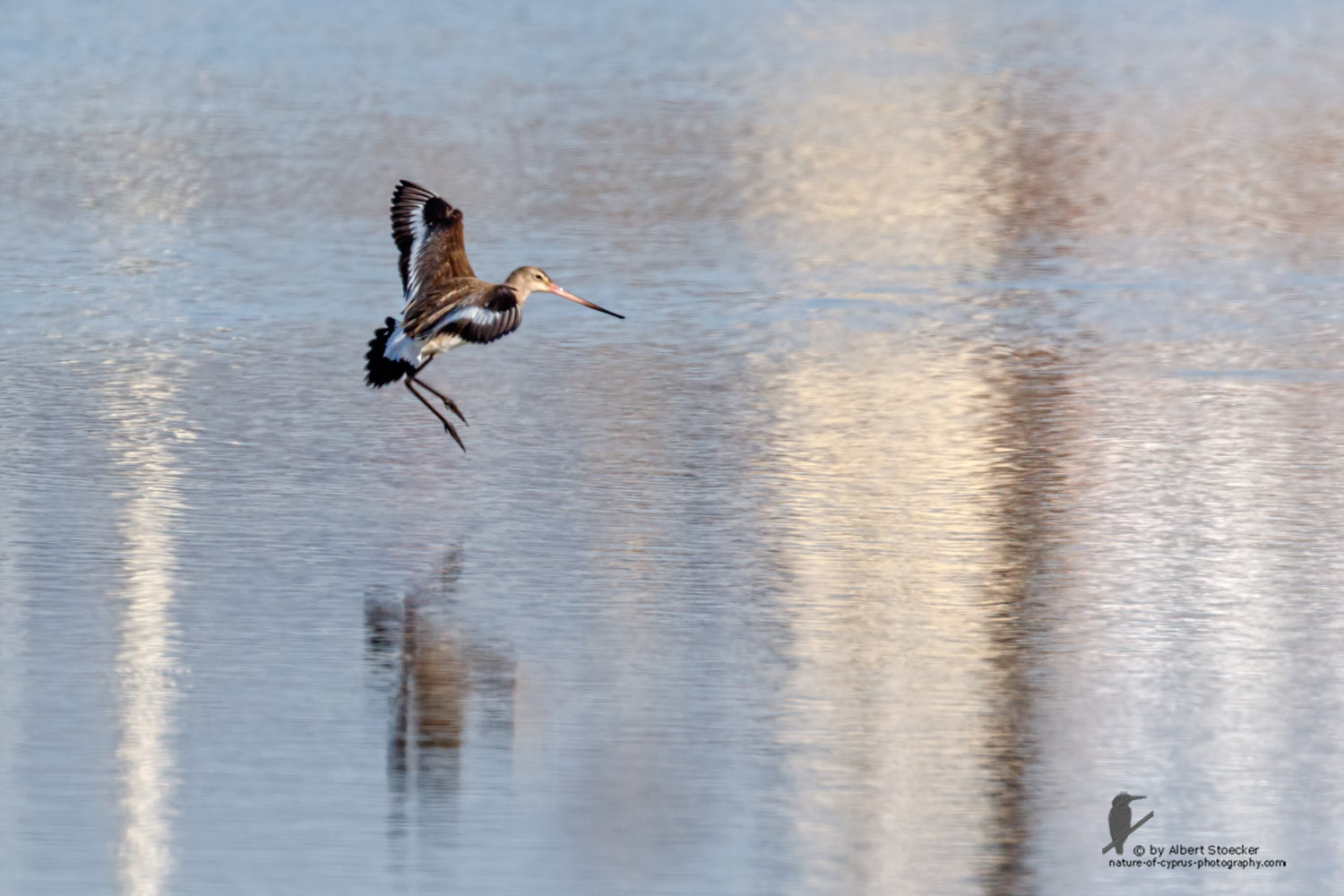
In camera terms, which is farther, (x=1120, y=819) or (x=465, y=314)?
(x=465, y=314)

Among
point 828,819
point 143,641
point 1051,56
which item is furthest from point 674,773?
point 1051,56

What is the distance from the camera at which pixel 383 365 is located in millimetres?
9578

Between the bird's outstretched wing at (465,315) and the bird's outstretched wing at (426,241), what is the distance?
0.21m

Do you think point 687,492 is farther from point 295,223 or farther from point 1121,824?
point 295,223

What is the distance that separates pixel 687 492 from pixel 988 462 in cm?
116

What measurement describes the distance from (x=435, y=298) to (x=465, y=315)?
12.1 inches

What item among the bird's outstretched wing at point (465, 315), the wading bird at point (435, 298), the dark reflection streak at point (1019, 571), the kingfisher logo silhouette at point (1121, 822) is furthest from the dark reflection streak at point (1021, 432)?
the bird's outstretched wing at point (465, 315)

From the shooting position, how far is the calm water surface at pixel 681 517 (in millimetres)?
5816

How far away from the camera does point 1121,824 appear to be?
578cm

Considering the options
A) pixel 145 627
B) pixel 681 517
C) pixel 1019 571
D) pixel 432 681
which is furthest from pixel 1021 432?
pixel 145 627

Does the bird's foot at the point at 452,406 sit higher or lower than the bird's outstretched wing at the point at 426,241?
lower

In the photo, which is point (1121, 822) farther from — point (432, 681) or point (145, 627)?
point (145, 627)

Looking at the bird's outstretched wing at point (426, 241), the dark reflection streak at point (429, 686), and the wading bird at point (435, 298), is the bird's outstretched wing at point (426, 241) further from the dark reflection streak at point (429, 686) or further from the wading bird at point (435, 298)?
the dark reflection streak at point (429, 686)

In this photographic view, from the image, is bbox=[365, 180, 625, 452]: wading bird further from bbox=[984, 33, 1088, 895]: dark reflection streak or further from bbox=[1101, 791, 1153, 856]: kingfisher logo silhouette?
bbox=[1101, 791, 1153, 856]: kingfisher logo silhouette
